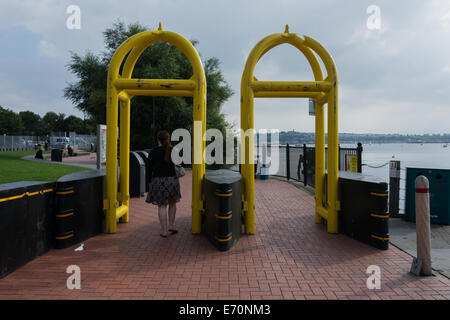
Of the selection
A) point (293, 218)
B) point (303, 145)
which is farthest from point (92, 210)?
point (303, 145)

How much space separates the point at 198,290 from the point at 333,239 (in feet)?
9.17

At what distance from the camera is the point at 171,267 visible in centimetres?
395

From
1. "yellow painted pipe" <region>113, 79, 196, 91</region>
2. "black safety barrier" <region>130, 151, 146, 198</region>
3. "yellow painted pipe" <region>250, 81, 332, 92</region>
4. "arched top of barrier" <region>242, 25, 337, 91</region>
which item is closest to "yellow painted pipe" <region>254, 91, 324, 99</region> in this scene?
"yellow painted pipe" <region>250, 81, 332, 92</region>

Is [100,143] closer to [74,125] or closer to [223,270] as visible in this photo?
[223,270]

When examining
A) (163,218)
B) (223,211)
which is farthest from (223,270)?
(163,218)

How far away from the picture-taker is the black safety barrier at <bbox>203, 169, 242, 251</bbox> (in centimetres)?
458

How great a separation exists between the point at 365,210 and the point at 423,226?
1105 mm

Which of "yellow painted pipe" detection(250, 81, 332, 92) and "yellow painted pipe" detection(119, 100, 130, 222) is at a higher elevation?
"yellow painted pipe" detection(250, 81, 332, 92)

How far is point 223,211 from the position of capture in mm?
4582

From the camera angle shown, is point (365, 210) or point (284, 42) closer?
point (365, 210)

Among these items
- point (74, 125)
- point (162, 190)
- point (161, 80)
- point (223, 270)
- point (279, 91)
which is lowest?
point (223, 270)

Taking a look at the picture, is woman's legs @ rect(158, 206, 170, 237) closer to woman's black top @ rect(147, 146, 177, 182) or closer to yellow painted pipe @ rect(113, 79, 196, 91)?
woman's black top @ rect(147, 146, 177, 182)

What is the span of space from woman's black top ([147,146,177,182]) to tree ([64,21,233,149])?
14.6 meters

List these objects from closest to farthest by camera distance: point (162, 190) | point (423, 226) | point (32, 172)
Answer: point (423, 226), point (162, 190), point (32, 172)
